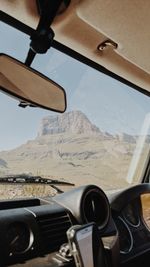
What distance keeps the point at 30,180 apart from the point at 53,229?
41cm

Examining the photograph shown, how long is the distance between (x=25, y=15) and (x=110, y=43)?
62 centimetres

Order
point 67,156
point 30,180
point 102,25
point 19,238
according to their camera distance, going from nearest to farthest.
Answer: point 19,238
point 102,25
point 30,180
point 67,156

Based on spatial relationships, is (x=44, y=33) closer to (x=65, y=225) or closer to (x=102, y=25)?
(x=102, y=25)

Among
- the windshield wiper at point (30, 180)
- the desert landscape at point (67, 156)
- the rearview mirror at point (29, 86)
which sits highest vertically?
the rearview mirror at point (29, 86)

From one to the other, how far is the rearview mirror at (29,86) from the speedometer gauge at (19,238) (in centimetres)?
67

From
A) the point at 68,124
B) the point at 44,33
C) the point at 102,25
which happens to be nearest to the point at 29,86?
the point at 44,33

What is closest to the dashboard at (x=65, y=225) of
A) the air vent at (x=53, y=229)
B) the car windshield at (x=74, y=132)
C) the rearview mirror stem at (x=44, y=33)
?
the air vent at (x=53, y=229)

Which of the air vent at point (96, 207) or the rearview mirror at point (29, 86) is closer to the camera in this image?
the rearview mirror at point (29, 86)

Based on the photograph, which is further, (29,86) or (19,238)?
(29,86)

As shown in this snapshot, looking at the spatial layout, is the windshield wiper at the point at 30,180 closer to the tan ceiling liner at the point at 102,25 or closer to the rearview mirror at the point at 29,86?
the rearview mirror at the point at 29,86

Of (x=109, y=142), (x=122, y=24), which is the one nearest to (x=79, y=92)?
(x=109, y=142)

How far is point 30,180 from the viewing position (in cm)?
215

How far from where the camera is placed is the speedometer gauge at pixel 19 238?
1.60m

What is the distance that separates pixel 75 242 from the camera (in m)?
1.34
